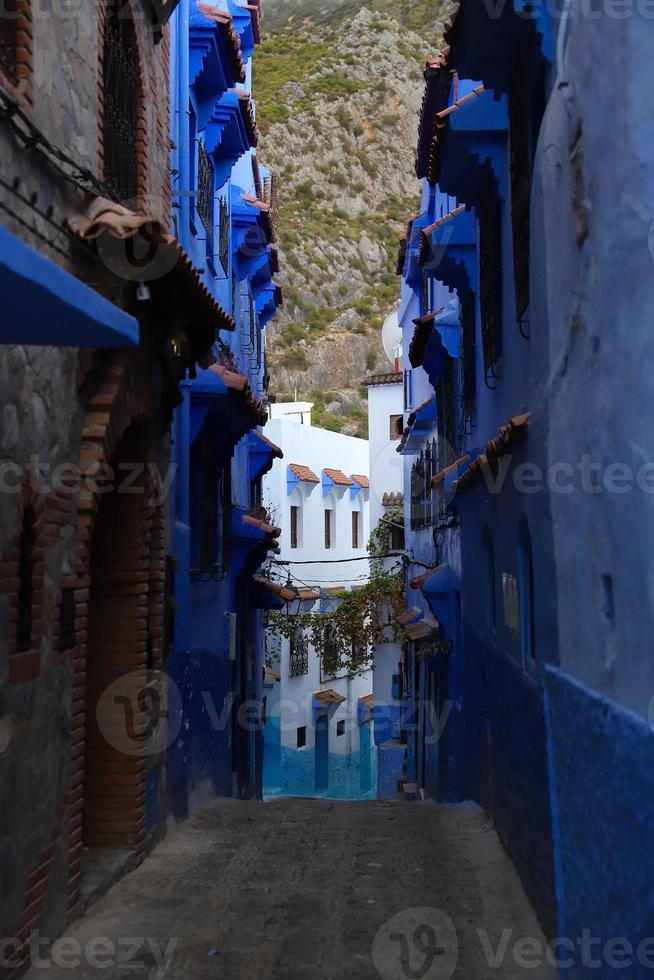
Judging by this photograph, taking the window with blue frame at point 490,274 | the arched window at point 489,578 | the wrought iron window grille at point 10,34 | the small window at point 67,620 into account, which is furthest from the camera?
the arched window at point 489,578

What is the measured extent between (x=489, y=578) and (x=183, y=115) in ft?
19.7

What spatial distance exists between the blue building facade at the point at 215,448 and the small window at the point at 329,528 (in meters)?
16.3

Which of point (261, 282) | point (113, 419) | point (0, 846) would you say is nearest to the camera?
point (0, 846)

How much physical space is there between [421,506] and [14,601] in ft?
55.2

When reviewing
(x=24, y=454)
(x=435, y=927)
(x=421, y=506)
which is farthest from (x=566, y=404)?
(x=421, y=506)

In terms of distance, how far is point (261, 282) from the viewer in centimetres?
2228

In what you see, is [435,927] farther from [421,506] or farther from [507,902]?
[421,506]

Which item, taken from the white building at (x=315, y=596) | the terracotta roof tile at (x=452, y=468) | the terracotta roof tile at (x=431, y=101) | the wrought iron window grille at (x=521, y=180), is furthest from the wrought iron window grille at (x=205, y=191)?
the white building at (x=315, y=596)

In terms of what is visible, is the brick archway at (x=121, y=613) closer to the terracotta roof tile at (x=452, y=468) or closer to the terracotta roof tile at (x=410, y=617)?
the terracotta roof tile at (x=452, y=468)

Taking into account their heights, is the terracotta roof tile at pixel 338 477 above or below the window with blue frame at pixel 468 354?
above

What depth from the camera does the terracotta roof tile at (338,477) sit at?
118 ft

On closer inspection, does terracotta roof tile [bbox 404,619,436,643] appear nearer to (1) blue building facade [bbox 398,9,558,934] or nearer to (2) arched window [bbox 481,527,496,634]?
(1) blue building facade [bbox 398,9,558,934]

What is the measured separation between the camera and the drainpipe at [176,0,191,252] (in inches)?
478

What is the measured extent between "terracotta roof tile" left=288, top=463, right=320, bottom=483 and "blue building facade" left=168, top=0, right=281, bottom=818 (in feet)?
40.3
